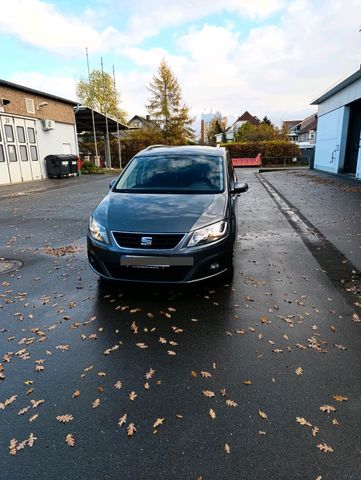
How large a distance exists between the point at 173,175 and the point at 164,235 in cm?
178

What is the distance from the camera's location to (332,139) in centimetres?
2184

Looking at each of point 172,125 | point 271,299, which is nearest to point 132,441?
point 271,299

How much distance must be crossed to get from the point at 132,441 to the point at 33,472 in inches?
22.5

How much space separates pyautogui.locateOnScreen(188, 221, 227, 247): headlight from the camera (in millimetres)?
3832

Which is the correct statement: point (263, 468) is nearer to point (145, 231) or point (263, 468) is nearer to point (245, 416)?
point (245, 416)

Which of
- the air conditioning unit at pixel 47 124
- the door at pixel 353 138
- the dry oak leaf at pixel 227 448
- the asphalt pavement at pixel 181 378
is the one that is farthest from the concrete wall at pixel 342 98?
the dry oak leaf at pixel 227 448

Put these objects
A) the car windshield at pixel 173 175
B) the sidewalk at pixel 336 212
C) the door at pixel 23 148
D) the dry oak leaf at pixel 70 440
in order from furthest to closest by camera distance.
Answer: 1. the door at pixel 23 148
2. the sidewalk at pixel 336 212
3. the car windshield at pixel 173 175
4. the dry oak leaf at pixel 70 440

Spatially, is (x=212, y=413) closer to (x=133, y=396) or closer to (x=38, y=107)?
(x=133, y=396)

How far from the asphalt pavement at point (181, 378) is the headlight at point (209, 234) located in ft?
2.43

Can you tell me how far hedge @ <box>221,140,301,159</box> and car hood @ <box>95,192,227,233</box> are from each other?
37968mm

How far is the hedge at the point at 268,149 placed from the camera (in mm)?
40031

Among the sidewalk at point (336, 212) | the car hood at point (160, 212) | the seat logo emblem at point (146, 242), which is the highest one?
the car hood at point (160, 212)

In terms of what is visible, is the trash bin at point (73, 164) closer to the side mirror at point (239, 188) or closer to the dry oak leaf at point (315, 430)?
the side mirror at point (239, 188)

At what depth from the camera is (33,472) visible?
1.99m
